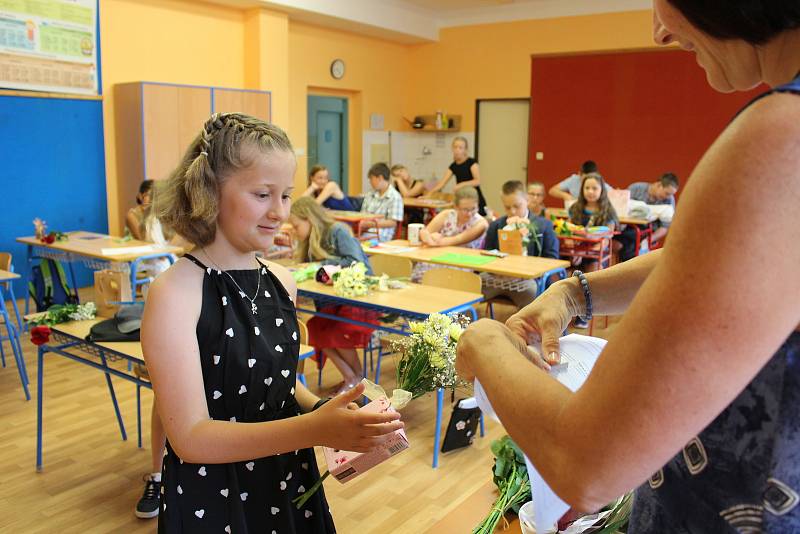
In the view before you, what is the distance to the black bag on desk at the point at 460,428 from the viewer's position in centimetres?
378

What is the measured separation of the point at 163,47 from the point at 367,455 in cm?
847

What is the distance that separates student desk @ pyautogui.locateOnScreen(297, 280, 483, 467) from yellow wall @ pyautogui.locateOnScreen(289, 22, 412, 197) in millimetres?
6344

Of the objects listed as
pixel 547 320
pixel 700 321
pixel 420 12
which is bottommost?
pixel 547 320

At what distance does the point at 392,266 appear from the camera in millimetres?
5324

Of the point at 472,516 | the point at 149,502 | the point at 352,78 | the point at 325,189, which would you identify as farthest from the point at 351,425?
the point at 352,78

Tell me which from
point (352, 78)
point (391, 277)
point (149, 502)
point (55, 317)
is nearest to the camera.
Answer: point (149, 502)

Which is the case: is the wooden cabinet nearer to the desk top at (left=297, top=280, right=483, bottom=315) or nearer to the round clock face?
the round clock face

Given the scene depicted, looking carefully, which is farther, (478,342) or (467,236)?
(467,236)

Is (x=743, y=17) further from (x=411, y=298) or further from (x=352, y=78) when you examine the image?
(x=352, y=78)

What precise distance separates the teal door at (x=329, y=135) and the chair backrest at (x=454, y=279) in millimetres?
6627

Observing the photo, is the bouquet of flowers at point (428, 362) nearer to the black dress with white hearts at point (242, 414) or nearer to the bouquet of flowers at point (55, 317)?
the black dress with white hearts at point (242, 414)

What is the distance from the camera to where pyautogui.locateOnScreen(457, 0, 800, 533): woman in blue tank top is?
519 millimetres

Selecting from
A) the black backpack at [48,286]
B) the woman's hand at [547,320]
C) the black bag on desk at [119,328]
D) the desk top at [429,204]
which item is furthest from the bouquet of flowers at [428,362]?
the desk top at [429,204]

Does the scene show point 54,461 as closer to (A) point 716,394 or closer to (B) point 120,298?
(B) point 120,298
